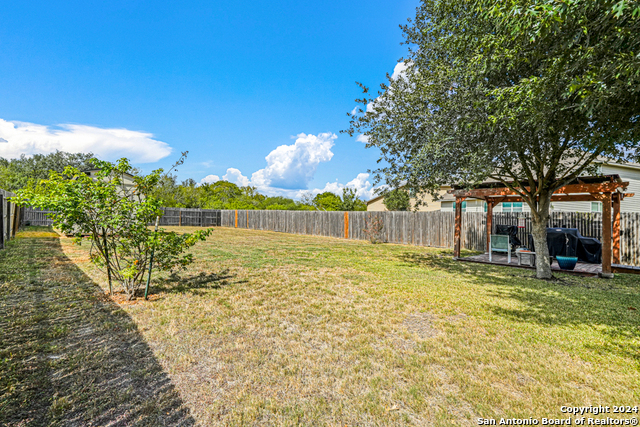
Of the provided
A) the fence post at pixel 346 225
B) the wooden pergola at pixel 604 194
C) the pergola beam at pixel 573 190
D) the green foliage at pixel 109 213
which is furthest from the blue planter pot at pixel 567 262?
the fence post at pixel 346 225

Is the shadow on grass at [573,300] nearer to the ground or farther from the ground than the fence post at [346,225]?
nearer to the ground

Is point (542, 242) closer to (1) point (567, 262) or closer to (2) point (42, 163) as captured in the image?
(1) point (567, 262)

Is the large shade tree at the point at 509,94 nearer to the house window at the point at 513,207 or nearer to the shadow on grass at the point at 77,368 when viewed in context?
the shadow on grass at the point at 77,368

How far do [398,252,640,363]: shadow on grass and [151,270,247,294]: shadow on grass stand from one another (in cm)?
474

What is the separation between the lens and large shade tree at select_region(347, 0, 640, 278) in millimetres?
3320

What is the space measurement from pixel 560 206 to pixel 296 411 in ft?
60.0

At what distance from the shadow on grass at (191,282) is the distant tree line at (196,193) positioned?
2343cm

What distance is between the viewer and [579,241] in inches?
342

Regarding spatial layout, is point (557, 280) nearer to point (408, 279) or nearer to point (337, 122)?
point (408, 279)

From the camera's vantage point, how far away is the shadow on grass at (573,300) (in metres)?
3.35

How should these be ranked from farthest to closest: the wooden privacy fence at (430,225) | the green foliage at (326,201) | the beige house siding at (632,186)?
the green foliage at (326,201), the beige house siding at (632,186), the wooden privacy fence at (430,225)

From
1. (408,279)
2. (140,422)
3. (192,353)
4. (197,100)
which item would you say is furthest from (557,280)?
(197,100)

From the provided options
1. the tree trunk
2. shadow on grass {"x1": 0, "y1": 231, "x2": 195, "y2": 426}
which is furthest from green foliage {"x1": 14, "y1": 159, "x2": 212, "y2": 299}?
the tree trunk

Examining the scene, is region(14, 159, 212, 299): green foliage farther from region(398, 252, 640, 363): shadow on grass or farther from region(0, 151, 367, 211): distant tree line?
region(0, 151, 367, 211): distant tree line
